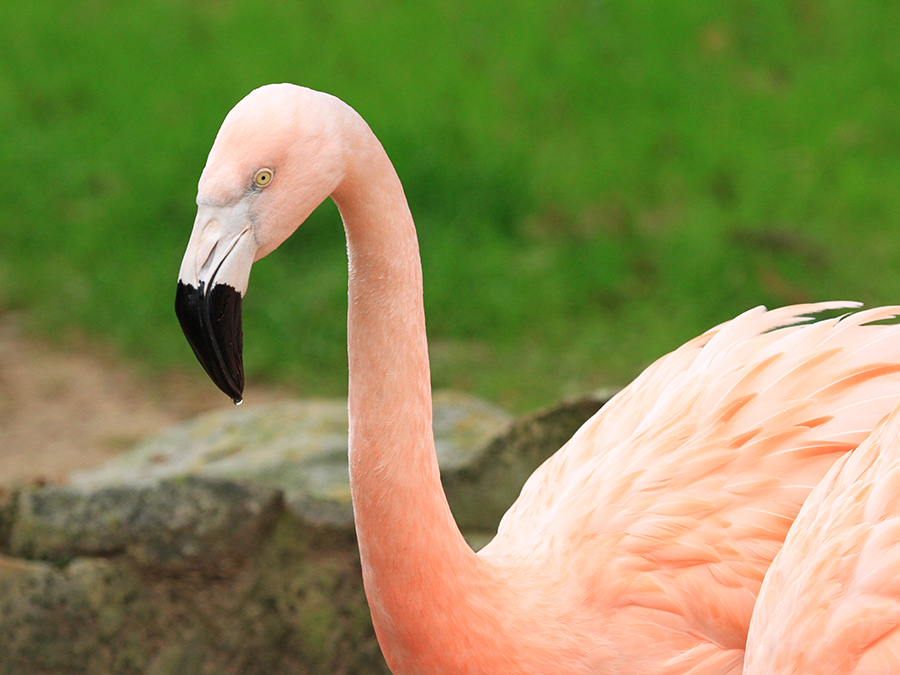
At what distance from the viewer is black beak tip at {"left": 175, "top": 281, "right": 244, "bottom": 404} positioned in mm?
1525

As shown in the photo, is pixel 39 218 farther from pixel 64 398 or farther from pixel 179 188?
pixel 64 398

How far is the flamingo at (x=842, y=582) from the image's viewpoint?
1654mm

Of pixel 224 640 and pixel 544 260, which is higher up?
pixel 544 260

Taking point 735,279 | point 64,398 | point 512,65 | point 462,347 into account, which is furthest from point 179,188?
point 735,279

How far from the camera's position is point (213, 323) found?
5.02 ft

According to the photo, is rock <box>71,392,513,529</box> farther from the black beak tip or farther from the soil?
the black beak tip

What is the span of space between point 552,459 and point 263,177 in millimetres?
1121

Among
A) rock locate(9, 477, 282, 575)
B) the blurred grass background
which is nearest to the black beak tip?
rock locate(9, 477, 282, 575)

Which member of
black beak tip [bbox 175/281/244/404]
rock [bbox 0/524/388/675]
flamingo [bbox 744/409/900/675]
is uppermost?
black beak tip [bbox 175/281/244/404]

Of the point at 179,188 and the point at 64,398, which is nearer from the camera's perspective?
the point at 64,398

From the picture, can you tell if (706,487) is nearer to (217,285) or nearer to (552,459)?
(552,459)

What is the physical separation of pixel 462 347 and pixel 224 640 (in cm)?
240

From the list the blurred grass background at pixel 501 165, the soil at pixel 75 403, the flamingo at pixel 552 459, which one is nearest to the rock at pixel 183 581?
the flamingo at pixel 552 459

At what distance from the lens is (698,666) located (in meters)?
2.04
